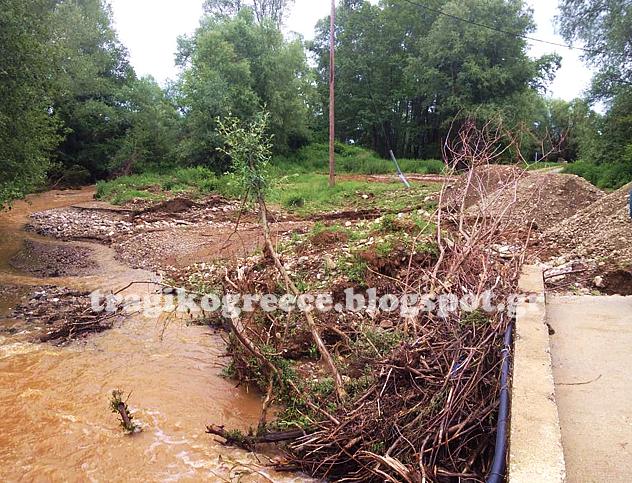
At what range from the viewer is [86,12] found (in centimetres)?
2275

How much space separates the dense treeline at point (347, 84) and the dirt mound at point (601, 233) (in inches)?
273

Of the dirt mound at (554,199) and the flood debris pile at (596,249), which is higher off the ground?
the dirt mound at (554,199)

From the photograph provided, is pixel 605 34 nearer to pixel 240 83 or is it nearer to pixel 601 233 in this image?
pixel 601 233

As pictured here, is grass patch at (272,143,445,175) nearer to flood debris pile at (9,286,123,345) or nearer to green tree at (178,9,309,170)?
green tree at (178,9,309,170)

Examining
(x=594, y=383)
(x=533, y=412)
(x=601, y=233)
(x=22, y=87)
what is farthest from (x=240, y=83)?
(x=533, y=412)

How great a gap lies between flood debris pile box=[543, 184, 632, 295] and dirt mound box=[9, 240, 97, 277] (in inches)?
316

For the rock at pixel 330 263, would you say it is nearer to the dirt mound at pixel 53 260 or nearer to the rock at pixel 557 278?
the rock at pixel 557 278

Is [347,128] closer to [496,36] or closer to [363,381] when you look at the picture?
[496,36]

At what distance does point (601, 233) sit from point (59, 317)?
7.66 m

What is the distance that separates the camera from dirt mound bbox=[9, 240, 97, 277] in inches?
353

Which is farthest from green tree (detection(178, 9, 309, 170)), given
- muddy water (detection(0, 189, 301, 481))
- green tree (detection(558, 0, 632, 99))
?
muddy water (detection(0, 189, 301, 481))

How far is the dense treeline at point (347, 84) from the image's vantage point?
14828 mm

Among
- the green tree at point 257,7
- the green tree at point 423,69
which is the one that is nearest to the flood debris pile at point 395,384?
the green tree at point 423,69

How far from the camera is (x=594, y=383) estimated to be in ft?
9.10
